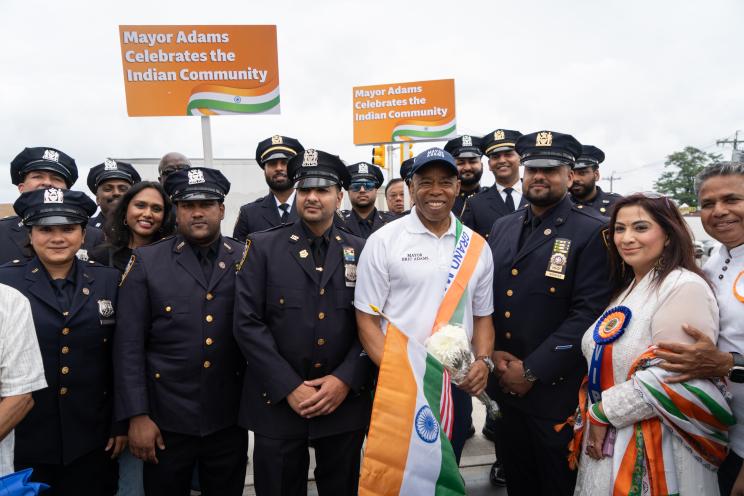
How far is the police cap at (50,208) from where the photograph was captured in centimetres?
270

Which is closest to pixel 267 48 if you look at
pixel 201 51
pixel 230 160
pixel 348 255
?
pixel 201 51

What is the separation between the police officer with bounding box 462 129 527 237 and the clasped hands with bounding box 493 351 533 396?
2236 millimetres

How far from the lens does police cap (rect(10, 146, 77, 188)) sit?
12.6 ft

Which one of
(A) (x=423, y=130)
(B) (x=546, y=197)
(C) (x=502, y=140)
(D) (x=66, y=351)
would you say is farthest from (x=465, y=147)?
(A) (x=423, y=130)

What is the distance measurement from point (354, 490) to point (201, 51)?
6288 millimetres

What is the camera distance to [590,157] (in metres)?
5.88

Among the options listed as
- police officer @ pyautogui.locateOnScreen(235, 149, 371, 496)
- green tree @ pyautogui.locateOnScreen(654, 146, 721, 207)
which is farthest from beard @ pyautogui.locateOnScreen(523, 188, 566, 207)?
green tree @ pyautogui.locateOnScreen(654, 146, 721, 207)

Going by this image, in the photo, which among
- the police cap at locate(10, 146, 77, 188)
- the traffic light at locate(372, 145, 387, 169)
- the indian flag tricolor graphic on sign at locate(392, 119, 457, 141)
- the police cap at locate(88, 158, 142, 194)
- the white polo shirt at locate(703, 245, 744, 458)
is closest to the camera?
the white polo shirt at locate(703, 245, 744, 458)

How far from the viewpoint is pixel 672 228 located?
8.06ft

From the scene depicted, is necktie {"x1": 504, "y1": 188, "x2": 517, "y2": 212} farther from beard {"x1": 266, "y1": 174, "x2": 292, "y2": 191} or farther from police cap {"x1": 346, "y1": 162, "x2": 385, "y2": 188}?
beard {"x1": 266, "y1": 174, "x2": 292, "y2": 191}

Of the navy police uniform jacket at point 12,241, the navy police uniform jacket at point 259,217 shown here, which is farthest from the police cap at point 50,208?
→ the navy police uniform jacket at point 259,217

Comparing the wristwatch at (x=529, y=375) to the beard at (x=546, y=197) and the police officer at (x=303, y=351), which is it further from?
the beard at (x=546, y=197)

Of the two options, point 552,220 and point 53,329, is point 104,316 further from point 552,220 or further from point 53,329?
point 552,220

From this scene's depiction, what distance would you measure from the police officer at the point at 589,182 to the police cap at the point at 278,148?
3.45m
